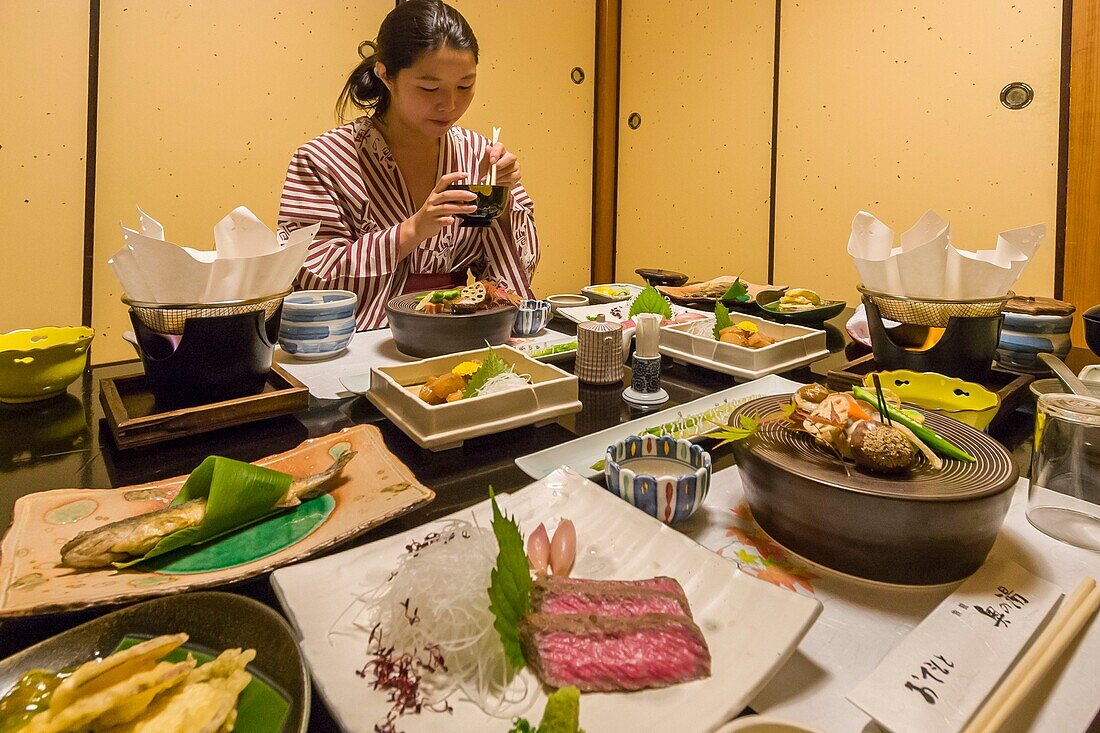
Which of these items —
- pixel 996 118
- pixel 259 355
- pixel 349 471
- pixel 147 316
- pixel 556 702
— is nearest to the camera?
pixel 556 702

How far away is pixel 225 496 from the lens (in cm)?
86

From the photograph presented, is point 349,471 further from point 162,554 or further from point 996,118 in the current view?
point 996,118

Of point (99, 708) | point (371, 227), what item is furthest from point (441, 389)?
point (371, 227)

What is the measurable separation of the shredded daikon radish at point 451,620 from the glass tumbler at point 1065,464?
81cm

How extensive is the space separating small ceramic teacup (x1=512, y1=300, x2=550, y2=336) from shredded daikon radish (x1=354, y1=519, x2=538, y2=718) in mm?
1164

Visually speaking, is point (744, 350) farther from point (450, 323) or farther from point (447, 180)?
point (447, 180)

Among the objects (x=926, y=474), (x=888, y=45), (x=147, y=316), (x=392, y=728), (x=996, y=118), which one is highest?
(x=888, y=45)

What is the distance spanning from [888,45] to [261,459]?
3797mm

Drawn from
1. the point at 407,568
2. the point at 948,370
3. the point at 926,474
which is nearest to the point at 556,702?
the point at 407,568

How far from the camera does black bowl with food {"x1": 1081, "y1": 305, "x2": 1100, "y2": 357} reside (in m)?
1.63

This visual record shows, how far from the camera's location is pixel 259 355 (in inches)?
52.0

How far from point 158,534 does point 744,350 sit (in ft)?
4.22

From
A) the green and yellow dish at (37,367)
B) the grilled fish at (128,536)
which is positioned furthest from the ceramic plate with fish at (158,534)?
the green and yellow dish at (37,367)

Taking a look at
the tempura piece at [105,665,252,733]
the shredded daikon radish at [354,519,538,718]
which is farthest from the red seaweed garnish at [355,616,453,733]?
the tempura piece at [105,665,252,733]
